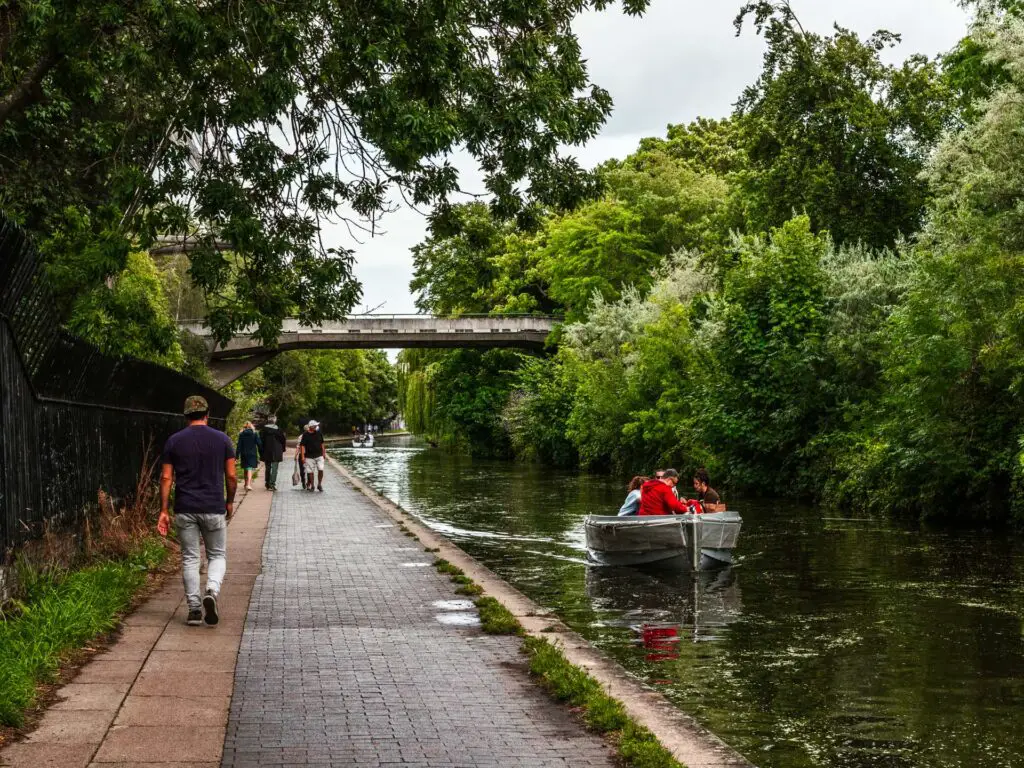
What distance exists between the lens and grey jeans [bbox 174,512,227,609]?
10156 mm

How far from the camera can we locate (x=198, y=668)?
26.8 ft

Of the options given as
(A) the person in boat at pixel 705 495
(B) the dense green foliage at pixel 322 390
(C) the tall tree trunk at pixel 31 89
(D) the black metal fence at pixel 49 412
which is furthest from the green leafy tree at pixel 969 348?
(B) the dense green foliage at pixel 322 390

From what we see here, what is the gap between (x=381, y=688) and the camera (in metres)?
7.66

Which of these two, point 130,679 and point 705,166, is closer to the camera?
point 130,679

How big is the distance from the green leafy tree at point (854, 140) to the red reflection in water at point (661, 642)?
27616mm

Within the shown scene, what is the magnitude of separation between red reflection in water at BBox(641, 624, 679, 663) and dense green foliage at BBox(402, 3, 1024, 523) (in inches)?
216

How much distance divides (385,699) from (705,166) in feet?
203

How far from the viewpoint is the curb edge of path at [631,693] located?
6.25 meters

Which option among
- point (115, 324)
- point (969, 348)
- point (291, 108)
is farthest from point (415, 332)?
point (291, 108)

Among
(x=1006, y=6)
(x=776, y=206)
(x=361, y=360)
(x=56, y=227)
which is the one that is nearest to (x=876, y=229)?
(x=776, y=206)

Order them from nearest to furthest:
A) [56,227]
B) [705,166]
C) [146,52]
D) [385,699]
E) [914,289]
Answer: [385,699], [146,52], [56,227], [914,289], [705,166]

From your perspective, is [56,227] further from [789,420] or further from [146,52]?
[789,420]

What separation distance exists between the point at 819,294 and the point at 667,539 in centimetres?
1713

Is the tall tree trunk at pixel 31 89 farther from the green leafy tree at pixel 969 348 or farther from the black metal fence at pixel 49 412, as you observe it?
the green leafy tree at pixel 969 348
